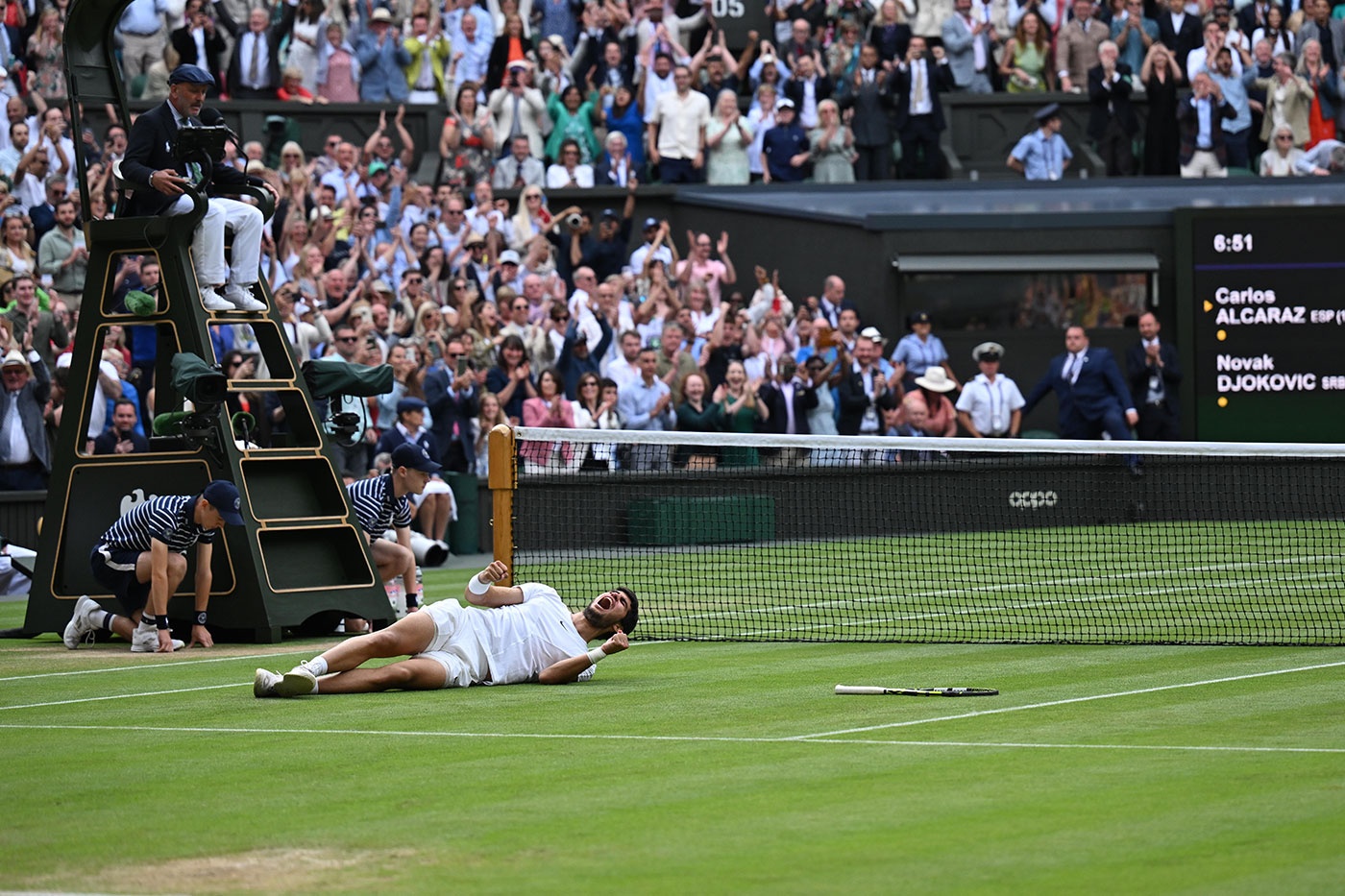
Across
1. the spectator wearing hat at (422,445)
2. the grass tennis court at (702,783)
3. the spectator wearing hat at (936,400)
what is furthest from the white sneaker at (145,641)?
the spectator wearing hat at (936,400)

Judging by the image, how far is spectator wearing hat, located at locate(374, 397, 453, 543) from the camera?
23406 millimetres

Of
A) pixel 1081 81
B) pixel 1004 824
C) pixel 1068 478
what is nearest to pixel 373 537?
pixel 1004 824

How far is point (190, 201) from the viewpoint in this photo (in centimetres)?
1688

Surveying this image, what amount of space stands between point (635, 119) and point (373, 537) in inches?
574

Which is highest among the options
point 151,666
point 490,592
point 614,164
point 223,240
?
point 614,164

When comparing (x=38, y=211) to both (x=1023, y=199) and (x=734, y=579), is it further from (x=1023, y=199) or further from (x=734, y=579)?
(x=1023, y=199)

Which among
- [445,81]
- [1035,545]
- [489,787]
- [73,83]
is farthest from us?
[445,81]

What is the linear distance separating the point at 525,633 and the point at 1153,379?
676 inches

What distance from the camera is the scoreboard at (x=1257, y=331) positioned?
95.4 ft

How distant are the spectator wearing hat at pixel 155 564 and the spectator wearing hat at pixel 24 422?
557cm

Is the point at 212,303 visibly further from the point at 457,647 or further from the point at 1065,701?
the point at 1065,701

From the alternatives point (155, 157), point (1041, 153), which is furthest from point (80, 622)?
point (1041, 153)

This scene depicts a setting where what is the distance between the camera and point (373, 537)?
17.9 m

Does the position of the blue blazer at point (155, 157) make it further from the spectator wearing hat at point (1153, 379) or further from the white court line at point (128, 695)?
the spectator wearing hat at point (1153, 379)
